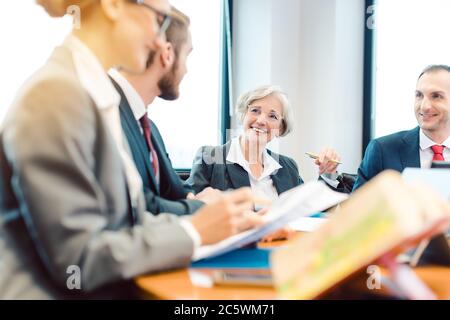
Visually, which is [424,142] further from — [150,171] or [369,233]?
[369,233]

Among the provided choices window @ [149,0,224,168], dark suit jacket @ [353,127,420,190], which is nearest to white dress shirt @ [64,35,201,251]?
window @ [149,0,224,168]

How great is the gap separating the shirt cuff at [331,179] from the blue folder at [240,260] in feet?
4.16

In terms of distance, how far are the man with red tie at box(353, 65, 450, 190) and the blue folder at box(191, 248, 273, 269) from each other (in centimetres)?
115

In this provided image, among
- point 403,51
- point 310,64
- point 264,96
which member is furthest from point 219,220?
point 403,51

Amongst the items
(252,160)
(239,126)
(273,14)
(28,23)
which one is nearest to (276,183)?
(252,160)

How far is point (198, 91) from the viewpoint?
1448mm

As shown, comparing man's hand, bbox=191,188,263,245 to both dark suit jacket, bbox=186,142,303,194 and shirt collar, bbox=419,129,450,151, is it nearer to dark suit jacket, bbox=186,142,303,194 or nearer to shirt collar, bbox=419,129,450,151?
dark suit jacket, bbox=186,142,303,194

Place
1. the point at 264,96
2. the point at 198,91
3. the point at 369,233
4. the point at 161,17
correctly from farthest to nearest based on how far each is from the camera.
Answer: the point at 264,96 → the point at 198,91 → the point at 161,17 → the point at 369,233

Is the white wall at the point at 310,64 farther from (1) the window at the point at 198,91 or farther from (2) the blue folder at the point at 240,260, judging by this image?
(2) the blue folder at the point at 240,260

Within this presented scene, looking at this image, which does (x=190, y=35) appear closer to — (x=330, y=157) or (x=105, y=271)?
(x=105, y=271)

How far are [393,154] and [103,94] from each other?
1.41 metres

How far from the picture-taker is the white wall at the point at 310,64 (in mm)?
2433

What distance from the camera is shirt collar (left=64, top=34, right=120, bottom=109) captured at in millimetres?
634

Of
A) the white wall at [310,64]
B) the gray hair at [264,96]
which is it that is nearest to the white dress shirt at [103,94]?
the gray hair at [264,96]
